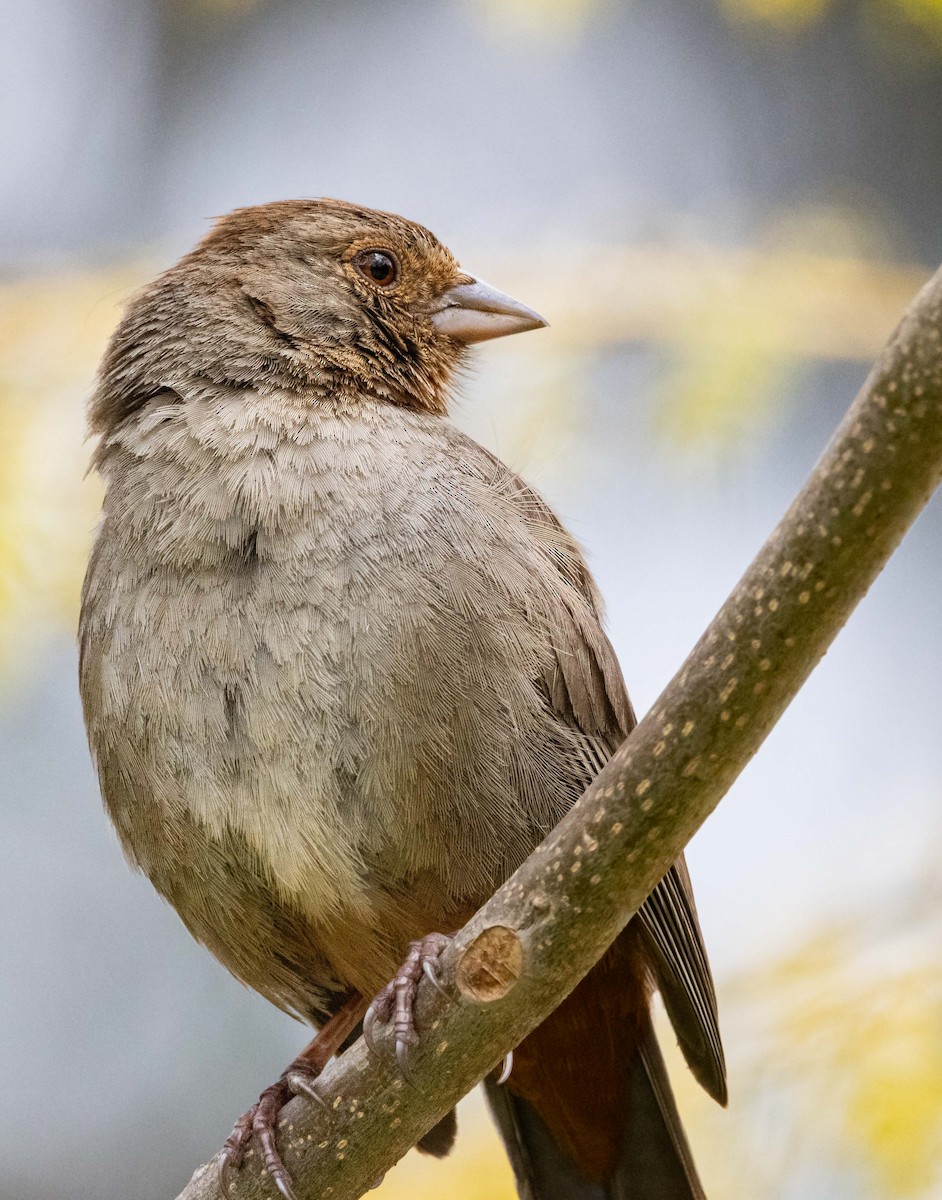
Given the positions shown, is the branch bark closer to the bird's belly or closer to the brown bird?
the brown bird

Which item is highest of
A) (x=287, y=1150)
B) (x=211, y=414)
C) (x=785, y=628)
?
(x=211, y=414)

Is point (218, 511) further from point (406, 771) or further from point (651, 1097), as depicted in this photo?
point (651, 1097)

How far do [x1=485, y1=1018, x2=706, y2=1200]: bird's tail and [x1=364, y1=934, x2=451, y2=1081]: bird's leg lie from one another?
3.69 feet

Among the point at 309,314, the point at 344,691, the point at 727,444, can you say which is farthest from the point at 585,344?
the point at 344,691

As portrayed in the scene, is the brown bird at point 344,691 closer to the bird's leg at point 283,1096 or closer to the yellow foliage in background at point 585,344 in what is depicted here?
the bird's leg at point 283,1096

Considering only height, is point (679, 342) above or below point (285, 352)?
below

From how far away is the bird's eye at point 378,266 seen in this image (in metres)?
4.04

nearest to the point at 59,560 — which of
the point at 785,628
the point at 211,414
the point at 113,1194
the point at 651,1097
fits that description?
the point at 211,414

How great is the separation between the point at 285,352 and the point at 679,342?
6.76 ft

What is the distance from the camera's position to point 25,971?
5.35 metres

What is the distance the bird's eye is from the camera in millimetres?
4039

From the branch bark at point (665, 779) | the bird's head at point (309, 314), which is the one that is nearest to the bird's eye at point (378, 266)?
the bird's head at point (309, 314)

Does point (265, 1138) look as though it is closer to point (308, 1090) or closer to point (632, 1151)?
point (308, 1090)

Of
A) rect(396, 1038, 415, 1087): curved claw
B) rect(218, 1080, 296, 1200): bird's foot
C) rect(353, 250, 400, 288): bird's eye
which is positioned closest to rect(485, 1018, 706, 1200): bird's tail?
rect(218, 1080, 296, 1200): bird's foot
